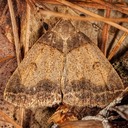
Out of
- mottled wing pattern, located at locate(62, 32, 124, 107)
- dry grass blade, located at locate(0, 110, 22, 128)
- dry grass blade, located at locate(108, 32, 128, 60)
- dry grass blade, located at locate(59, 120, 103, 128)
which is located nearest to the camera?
dry grass blade, located at locate(59, 120, 103, 128)

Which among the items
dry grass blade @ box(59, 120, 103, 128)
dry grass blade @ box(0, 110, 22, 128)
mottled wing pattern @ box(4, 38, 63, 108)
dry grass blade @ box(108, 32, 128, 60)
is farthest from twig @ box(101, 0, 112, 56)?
→ dry grass blade @ box(0, 110, 22, 128)

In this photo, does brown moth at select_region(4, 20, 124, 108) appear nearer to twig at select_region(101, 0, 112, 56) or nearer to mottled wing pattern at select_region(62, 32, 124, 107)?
mottled wing pattern at select_region(62, 32, 124, 107)

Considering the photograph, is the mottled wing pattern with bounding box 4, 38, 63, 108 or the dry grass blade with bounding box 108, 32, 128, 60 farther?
the dry grass blade with bounding box 108, 32, 128, 60

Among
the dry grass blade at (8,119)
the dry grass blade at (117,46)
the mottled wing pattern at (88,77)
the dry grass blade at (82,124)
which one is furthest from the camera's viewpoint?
the dry grass blade at (117,46)

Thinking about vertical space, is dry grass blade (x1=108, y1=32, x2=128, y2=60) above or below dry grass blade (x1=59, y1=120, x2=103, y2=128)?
above

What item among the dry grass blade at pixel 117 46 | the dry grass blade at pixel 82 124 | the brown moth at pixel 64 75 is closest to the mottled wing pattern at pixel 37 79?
the brown moth at pixel 64 75

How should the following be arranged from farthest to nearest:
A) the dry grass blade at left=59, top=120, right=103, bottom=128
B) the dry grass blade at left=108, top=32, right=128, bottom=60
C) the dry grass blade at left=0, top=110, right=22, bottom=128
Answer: the dry grass blade at left=108, top=32, right=128, bottom=60, the dry grass blade at left=0, top=110, right=22, bottom=128, the dry grass blade at left=59, top=120, right=103, bottom=128

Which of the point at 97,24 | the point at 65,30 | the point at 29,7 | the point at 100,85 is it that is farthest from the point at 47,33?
the point at 100,85

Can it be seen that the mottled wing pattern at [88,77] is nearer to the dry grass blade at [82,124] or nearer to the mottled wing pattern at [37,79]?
the mottled wing pattern at [37,79]

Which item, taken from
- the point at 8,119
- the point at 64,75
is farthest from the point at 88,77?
the point at 8,119
